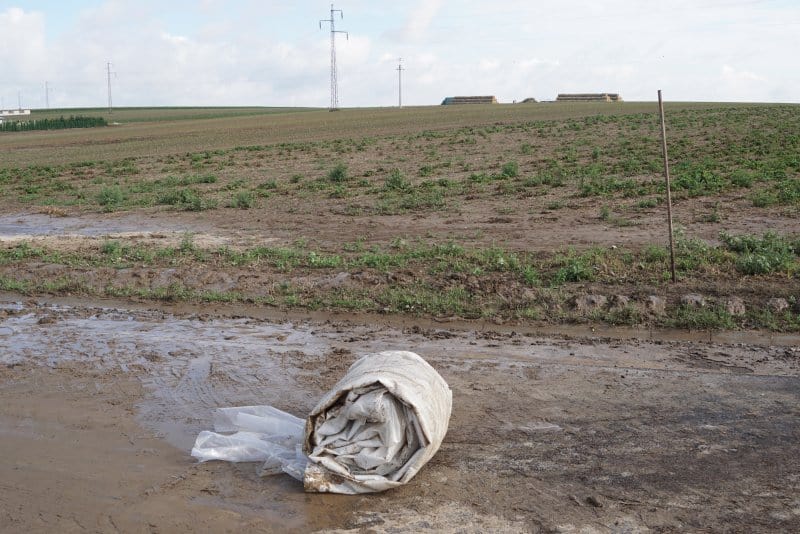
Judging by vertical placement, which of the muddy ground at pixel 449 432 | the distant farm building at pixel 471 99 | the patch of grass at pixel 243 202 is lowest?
the muddy ground at pixel 449 432

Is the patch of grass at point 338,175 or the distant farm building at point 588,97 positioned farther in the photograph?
the distant farm building at point 588,97

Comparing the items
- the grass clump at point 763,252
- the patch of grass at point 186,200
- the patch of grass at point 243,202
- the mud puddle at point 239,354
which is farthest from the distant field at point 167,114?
the mud puddle at point 239,354

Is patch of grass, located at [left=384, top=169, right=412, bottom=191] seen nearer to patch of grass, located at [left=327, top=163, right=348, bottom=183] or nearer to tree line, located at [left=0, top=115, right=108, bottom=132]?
patch of grass, located at [left=327, top=163, right=348, bottom=183]

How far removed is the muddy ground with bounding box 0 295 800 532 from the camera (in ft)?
16.7

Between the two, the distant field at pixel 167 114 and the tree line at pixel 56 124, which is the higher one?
the distant field at pixel 167 114

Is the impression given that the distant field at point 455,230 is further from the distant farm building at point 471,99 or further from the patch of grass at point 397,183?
the distant farm building at point 471,99

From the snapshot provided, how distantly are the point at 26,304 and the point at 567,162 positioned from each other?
16.0 m

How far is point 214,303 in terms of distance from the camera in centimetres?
1078

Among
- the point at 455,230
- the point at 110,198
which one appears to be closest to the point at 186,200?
the point at 110,198

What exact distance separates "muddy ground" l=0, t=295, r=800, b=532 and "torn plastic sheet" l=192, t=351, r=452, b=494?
0.14 meters

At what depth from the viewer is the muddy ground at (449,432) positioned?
5.10m

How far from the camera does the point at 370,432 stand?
5.41m

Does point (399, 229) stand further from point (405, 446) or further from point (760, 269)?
point (405, 446)

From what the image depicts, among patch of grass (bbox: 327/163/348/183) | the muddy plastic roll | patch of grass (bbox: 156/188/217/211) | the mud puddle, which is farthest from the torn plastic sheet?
patch of grass (bbox: 327/163/348/183)
